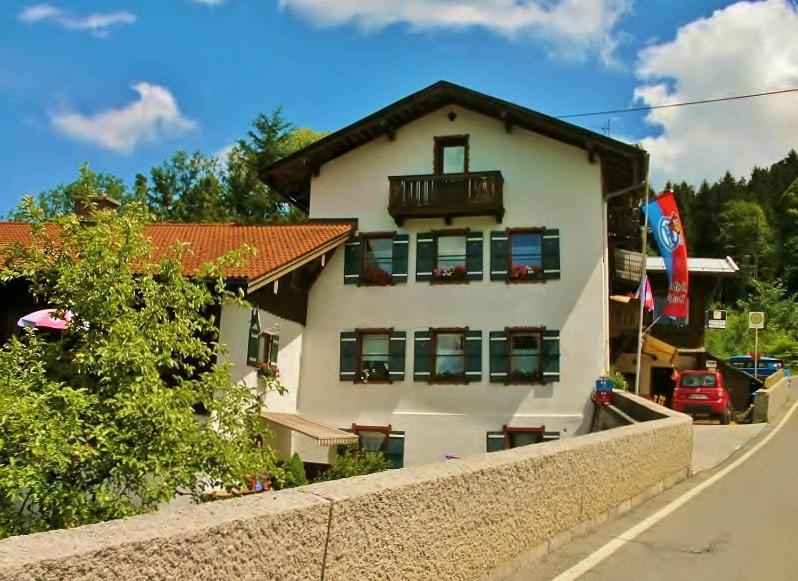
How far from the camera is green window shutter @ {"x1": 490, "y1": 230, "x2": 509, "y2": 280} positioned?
21.9m

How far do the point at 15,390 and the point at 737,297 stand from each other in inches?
3334

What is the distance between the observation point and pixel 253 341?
17812mm

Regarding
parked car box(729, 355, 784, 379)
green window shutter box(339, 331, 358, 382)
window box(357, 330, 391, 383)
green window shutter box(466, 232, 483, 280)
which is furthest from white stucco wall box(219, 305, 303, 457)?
parked car box(729, 355, 784, 379)

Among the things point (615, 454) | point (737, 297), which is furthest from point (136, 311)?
point (737, 297)

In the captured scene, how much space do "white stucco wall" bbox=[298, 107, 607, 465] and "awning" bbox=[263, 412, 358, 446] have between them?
1.00m

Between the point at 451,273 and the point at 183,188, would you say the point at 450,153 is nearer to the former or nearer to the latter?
the point at 451,273

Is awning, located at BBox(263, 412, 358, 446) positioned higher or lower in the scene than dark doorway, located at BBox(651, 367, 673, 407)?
lower

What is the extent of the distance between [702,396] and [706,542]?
747 inches

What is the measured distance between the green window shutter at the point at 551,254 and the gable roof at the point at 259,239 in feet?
18.8

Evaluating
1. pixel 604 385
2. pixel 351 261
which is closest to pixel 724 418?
pixel 604 385

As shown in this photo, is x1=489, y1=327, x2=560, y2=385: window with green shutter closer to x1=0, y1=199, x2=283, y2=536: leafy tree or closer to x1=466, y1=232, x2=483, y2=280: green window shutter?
Result: x1=466, y1=232, x2=483, y2=280: green window shutter

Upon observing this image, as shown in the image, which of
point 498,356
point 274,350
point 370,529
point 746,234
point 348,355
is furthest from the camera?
point 746,234

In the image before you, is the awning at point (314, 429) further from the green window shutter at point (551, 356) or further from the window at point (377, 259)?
the green window shutter at point (551, 356)

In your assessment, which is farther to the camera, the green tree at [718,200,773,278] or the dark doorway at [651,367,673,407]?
the green tree at [718,200,773,278]
